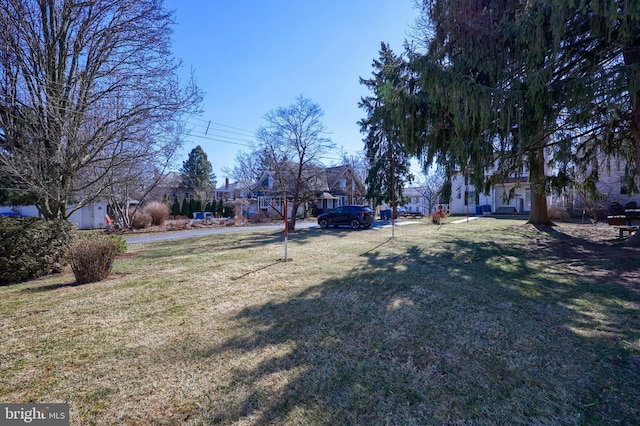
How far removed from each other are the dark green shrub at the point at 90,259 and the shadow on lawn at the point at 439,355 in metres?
4.36

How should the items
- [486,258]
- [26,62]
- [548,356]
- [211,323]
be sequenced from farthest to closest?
1. [486,258]
2. [26,62]
3. [211,323]
4. [548,356]

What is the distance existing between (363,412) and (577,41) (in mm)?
9912

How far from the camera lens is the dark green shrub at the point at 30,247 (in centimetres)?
632

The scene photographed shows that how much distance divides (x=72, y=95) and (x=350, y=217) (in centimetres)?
1448

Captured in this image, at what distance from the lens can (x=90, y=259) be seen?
20.4 feet

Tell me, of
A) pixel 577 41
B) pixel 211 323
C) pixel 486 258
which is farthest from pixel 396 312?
pixel 577 41

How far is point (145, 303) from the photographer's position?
4.82 metres

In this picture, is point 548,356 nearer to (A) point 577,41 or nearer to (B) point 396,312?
(B) point 396,312

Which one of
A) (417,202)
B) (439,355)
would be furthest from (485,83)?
(417,202)

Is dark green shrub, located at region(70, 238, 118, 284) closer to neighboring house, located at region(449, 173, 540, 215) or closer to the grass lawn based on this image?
the grass lawn

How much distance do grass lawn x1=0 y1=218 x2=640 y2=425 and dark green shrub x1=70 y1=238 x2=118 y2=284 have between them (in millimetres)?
335

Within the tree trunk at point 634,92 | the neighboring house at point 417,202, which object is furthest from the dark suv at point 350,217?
the neighboring house at point 417,202

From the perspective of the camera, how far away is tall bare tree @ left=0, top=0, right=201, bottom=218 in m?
7.38

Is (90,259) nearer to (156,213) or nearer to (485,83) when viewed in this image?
(485,83)
